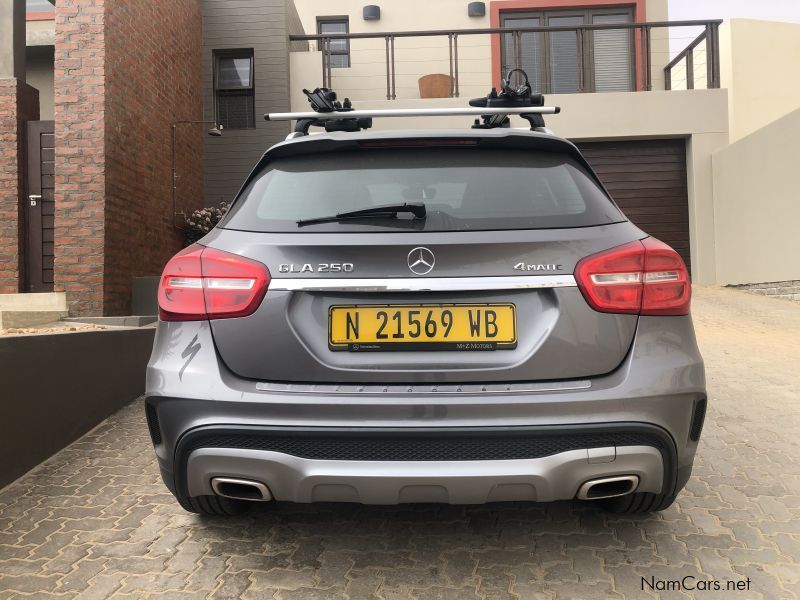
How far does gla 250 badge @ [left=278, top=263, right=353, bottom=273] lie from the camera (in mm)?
2072

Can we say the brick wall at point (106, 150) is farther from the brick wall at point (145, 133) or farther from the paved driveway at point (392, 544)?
the paved driveway at point (392, 544)

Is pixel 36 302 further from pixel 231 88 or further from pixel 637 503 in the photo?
pixel 637 503

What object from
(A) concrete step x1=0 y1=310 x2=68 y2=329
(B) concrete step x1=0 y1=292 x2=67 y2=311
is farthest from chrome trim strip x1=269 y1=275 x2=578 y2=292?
(B) concrete step x1=0 y1=292 x2=67 y2=311

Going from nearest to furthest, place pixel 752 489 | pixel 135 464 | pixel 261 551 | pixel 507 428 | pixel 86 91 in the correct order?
pixel 507 428 → pixel 261 551 → pixel 752 489 → pixel 135 464 → pixel 86 91

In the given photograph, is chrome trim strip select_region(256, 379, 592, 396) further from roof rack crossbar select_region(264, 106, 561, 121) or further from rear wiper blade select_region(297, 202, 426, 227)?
roof rack crossbar select_region(264, 106, 561, 121)

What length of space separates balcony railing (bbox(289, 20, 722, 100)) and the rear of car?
452 inches

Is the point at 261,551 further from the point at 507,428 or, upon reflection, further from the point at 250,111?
the point at 250,111

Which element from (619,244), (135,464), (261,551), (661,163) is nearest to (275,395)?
(261,551)

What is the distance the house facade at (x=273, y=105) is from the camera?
784 centimetres

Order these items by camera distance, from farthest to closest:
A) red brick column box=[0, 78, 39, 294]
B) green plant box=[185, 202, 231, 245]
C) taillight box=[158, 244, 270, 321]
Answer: green plant box=[185, 202, 231, 245] < red brick column box=[0, 78, 39, 294] < taillight box=[158, 244, 270, 321]

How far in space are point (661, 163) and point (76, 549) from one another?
12871 millimetres

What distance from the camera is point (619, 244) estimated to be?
6.98ft

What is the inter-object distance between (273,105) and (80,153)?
5.55 m

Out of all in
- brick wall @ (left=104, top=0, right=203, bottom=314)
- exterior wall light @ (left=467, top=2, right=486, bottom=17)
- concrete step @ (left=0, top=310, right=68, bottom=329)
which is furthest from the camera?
exterior wall light @ (left=467, top=2, right=486, bottom=17)
